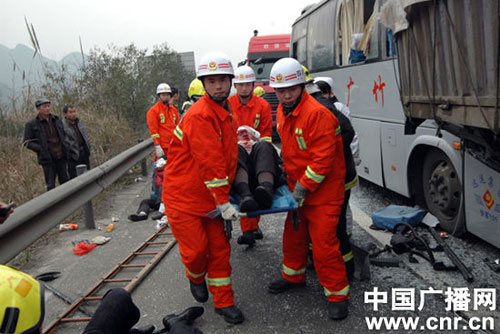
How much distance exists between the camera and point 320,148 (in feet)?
11.2

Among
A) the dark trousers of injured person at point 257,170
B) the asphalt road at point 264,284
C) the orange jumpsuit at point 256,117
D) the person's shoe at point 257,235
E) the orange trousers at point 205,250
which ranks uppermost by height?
the orange jumpsuit at point 256,117

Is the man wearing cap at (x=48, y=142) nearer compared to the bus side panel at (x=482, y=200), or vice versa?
the bus side panel at (x=482, y=200)

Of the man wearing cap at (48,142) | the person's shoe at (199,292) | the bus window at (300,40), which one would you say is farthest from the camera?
the bus window at (300,40)

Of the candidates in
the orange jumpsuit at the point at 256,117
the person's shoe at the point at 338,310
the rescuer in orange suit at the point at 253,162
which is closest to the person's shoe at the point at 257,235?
the rescuer in orange suit at the point at 253,162

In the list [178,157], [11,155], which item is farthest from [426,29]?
[11,155]

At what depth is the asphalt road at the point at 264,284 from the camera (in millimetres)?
3402

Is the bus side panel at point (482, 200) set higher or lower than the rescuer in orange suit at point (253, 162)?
lower

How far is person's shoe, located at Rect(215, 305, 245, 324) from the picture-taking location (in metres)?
3.45

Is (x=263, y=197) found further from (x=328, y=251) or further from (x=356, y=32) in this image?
(x=356, y=32)

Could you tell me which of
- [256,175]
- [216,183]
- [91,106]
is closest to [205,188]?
[216,183]

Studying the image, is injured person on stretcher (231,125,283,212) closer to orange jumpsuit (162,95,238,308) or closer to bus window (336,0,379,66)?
orange jumpsuit (162,95,238,308)

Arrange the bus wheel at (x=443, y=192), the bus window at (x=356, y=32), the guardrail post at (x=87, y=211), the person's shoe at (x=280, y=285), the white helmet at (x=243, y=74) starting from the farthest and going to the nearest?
the bus window at (x=356, y=32)
the guardrail post at (x=87, y=211)
the white helmet at (x=243, y=74)
the bus wheel at (x=443, y=192)
the person's shoe at (x=280, y=285)

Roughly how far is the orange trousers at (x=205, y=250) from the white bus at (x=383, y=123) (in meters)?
2.18

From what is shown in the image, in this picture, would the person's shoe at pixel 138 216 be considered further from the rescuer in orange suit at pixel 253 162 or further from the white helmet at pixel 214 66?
the white helmet at pixel 214 66
